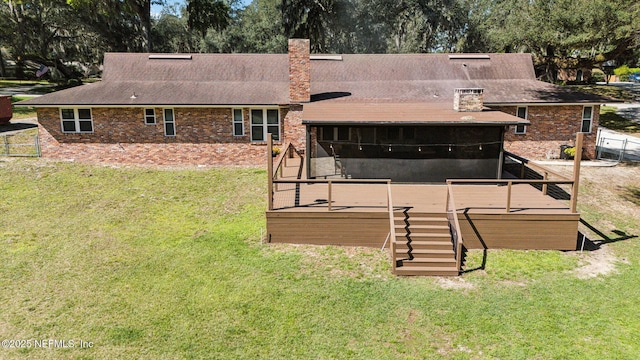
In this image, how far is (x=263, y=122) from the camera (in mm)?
19875

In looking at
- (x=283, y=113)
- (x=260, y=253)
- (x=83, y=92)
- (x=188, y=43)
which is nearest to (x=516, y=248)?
(x=260, y=253)

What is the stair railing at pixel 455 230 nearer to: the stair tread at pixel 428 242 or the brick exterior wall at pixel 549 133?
the stair tread at pixel 428 242

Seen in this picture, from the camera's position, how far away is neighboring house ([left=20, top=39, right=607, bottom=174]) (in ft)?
59.8

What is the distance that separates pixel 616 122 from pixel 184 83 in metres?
27.8

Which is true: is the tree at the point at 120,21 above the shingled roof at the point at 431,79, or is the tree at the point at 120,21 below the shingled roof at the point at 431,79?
above

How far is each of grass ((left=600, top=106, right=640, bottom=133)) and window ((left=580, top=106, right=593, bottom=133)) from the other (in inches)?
425

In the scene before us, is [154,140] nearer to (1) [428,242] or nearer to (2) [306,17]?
(1) [428,242]

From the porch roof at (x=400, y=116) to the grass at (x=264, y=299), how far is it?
382cm

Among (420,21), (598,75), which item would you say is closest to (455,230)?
(420,21)

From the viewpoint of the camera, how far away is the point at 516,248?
11680 mm

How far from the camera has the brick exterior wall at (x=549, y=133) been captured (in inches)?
800

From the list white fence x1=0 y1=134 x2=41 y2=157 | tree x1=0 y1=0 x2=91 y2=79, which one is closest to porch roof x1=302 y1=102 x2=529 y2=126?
white fence x1=0 y1=134 x2=41 y2=157

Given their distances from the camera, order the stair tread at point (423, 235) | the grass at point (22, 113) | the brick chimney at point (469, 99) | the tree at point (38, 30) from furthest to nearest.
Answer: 1. the tree at point (38, 30)
2. the grass at point (22, 113)
3. the brick chimney at point (469, 99)
4. the stair tread at point (423, 235)

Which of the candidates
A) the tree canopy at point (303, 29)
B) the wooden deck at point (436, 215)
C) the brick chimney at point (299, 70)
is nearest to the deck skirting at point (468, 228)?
the wooden deck at point (436, 215)
